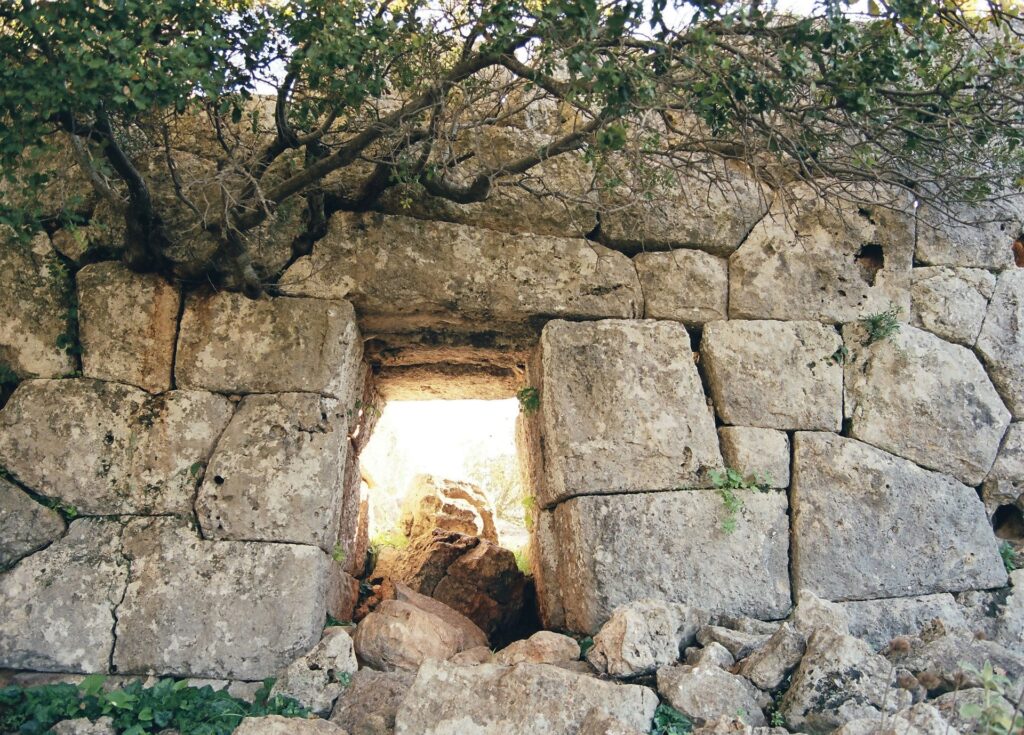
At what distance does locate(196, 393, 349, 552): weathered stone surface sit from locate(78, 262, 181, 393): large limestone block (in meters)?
0.50

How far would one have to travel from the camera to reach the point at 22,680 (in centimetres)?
331

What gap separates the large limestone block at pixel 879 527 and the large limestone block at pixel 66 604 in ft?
10.5

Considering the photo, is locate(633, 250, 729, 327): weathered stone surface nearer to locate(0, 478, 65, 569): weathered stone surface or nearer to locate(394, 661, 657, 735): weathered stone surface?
locate(394, 661, 657, 735): weathered stone surface

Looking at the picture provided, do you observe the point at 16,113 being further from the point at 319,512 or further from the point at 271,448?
the point at 319,512

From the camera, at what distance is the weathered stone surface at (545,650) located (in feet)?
11.5

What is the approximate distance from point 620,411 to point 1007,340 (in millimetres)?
2368

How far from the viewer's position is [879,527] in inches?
158

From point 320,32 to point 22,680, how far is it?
2.91 meters

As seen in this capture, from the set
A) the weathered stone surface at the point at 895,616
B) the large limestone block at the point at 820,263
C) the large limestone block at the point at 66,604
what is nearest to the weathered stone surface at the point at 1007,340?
the large limestone block at the point at 820,263

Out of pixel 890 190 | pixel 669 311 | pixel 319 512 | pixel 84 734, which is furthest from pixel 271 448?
pixel 890 190

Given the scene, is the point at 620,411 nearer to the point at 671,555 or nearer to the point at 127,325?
the point at 671,555

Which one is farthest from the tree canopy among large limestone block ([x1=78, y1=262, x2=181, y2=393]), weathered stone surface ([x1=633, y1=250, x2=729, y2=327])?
weathered stone surface ([x1=633, y1=250, x2=729, y2=327])

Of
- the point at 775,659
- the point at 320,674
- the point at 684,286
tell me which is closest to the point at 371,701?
the point at 320,674

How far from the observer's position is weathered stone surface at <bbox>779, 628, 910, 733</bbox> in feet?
9.37
